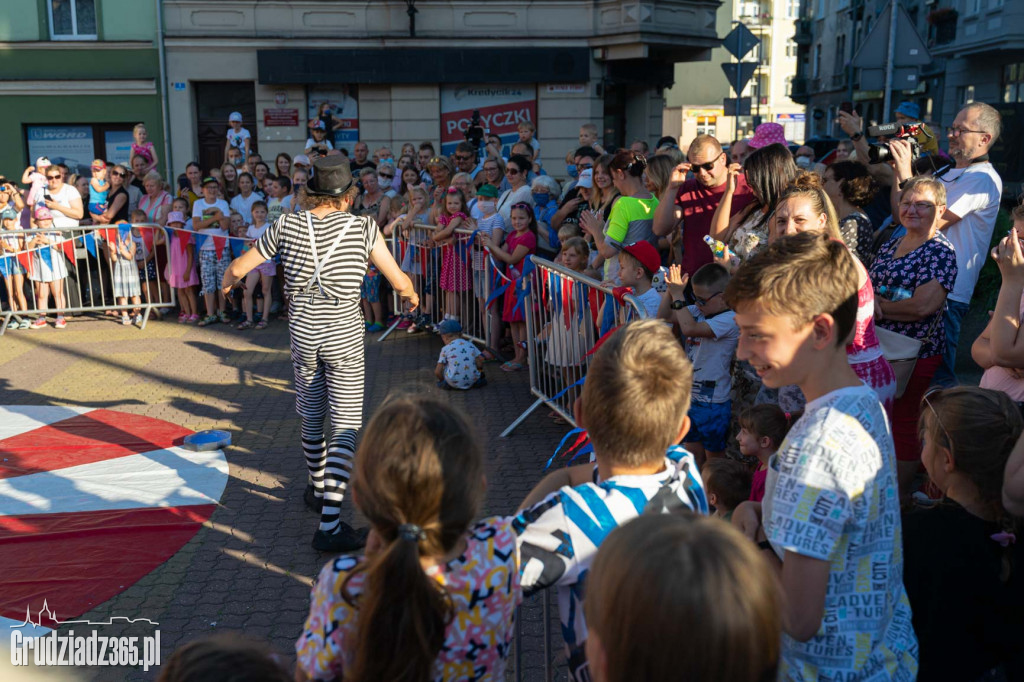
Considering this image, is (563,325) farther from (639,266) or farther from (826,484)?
(826,484)

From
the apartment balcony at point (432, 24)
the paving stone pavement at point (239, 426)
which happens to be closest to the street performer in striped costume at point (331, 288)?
the paving stone pavement at point (239, 426)

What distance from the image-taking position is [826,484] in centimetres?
196

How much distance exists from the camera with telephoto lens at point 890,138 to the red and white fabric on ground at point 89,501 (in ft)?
17.3

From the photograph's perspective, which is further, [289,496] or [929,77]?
[929,77]

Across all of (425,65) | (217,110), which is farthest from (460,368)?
(217,110)

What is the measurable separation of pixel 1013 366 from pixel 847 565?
6.51 feet

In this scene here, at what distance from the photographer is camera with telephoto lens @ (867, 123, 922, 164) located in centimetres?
635

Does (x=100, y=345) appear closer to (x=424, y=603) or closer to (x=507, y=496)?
(x=507, y=496)

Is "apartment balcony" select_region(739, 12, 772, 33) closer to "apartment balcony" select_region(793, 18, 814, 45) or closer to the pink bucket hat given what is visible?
"apartment balcony" select_region(793, 18, 814, 45)

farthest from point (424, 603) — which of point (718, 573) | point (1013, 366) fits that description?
point (1013, 366)

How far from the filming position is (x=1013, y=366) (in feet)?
11.5

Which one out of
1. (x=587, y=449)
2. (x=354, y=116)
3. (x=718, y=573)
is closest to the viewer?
(x=718, y=573)

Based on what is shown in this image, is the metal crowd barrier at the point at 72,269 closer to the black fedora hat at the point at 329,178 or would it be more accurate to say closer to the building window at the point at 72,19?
the black fedora hat at the point at 329,178

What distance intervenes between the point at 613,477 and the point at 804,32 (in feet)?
232
